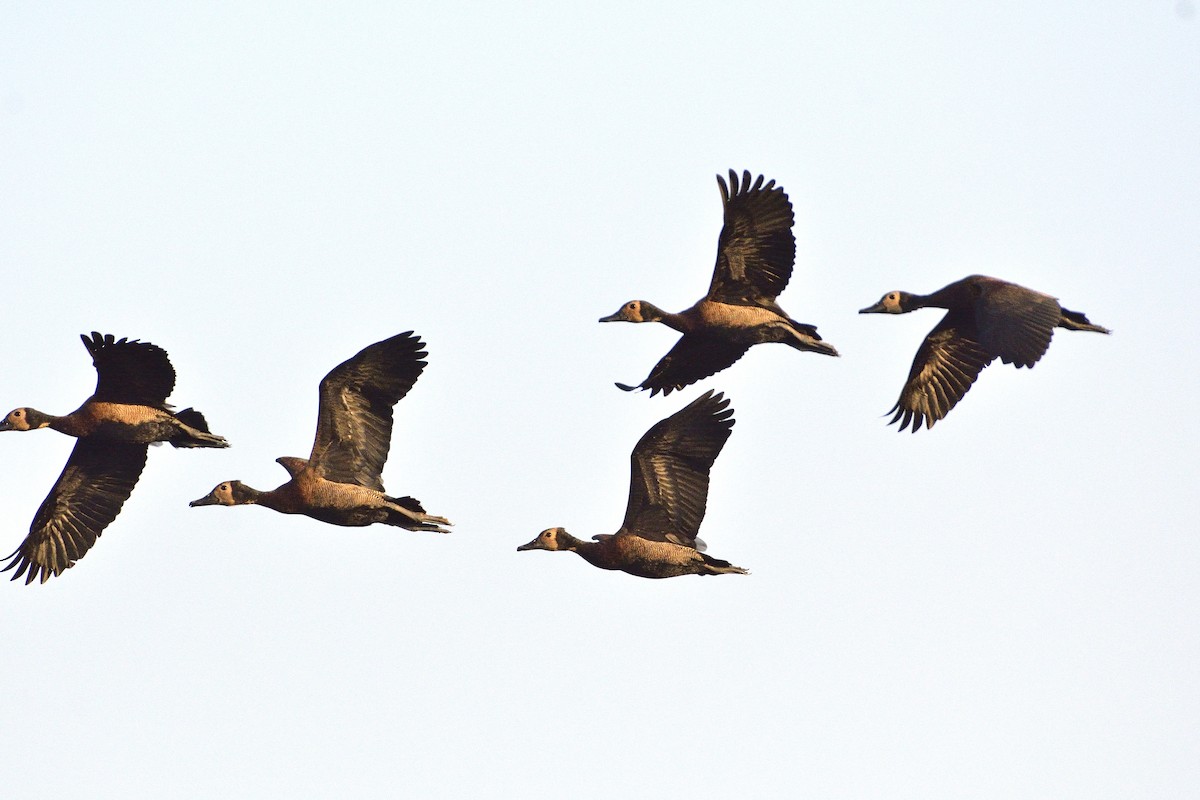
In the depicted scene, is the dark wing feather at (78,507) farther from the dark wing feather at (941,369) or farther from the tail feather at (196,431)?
the dark wing feather at (941,369)

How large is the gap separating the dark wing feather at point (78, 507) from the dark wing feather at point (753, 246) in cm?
700

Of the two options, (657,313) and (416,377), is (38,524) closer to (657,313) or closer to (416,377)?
(416,377)

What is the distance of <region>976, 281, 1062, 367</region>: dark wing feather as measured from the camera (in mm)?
21281

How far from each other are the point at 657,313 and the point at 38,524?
296 inches

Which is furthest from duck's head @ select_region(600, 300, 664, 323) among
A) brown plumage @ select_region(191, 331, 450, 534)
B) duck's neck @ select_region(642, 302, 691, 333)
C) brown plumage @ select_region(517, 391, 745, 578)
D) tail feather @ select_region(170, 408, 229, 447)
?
tail feather @ select_region(170, 408, 229, 447)

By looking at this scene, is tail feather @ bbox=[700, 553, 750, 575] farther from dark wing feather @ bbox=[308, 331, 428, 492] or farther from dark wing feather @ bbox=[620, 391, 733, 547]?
dark wing feather @ bbox=[308, 331, 428, 492]

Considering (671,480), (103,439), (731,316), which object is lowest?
(103,439)

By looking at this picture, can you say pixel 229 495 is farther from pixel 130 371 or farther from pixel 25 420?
pixel 25 420

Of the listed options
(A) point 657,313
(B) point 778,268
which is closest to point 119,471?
(A) point 657,313

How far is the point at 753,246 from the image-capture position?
22.5 metres

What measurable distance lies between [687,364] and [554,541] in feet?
9.68

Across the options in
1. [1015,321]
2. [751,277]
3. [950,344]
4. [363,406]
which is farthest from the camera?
[950,344]

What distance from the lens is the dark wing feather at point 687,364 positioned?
77.7 ft

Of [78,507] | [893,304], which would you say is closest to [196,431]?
[78,507]
